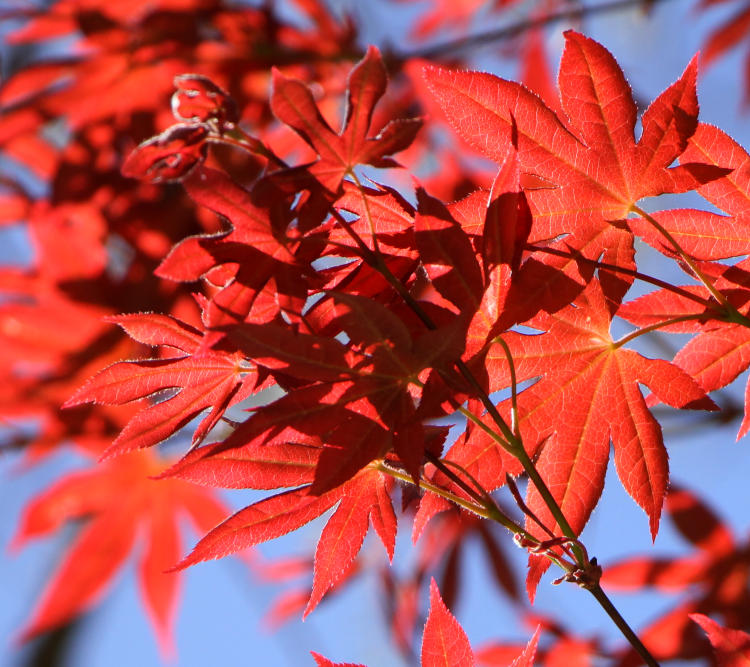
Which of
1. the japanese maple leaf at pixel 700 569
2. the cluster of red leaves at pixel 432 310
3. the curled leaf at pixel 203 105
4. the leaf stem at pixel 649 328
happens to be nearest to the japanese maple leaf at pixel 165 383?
the cluster of red leaves at pixel 432 310

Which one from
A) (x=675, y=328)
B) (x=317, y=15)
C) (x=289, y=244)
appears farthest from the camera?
(x=317, y=15)

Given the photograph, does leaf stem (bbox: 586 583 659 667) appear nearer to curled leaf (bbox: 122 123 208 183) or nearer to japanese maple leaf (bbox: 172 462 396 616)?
japanese maple leaf (bbox: 172 462 396 616)

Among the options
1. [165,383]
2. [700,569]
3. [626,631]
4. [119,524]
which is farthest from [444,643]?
[119,524]

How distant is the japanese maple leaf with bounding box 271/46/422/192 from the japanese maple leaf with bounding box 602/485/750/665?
84 centimetres

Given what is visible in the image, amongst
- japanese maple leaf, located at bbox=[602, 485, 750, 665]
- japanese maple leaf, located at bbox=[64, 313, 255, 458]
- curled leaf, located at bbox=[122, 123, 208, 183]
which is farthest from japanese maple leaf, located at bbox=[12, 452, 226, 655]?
curled leaf, located at bbox=[122, 123, 208, 183]

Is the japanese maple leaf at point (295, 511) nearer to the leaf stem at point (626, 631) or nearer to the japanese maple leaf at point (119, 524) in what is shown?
the leaf stem at point (626, 631)

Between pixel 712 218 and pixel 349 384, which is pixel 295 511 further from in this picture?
pixel 712 218

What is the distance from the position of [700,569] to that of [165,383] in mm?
914

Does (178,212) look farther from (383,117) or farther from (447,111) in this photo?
(447,111)

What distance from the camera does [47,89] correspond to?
4.57 feet

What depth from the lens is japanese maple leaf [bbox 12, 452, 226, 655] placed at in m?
1.44

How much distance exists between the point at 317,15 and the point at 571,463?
1.42m

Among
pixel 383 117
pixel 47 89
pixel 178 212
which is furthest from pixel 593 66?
pixel 383 117

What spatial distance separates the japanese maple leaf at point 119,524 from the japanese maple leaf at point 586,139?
3.55 feet
